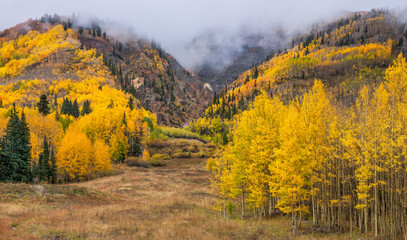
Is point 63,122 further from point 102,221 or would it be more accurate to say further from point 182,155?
point 102,221

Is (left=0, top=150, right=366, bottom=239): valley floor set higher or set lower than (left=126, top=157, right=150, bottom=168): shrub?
higher

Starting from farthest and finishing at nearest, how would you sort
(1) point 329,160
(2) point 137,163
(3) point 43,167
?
(2) point 137,163
(3) point 43,167
(1) point 329,160

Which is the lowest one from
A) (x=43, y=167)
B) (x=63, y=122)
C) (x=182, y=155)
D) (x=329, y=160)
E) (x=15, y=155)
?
(x=182, y=155)

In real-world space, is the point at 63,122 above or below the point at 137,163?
above

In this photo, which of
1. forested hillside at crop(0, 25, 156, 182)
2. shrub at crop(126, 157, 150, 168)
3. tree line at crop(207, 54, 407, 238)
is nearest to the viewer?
tree line at crop(207, 54, 407, 238)

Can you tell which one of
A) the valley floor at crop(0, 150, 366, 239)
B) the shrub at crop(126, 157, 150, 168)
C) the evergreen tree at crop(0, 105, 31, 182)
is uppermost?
the evergreen tree at crop(0, 105, 31, 182)

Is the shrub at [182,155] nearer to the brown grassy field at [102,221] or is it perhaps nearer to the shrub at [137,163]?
the shrub at [137,163]

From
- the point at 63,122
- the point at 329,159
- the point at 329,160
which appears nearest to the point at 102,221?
the point at 329,160

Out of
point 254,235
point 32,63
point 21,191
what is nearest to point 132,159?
point 21,191

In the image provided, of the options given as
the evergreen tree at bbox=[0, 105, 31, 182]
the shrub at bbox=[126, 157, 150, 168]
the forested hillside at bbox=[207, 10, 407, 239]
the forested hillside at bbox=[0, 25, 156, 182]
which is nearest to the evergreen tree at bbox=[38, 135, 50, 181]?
the forested hillside at bbox=[0, 25, 156, 182]

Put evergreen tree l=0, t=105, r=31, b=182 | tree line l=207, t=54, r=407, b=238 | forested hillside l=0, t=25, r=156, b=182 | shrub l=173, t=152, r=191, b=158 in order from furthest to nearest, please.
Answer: shrub l=173, t=152, r=191, b=158 → forested hillside l=0, t=25, r=156, b=182 → evergreen tree l=0, t=105, r=31, b=182 → tree line l=207, t=54, r=407, b=238

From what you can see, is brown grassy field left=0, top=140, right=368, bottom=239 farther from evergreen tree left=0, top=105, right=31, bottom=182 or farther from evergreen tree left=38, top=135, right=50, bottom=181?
evergreen tree left=38, top=135, right=50, bottom=181

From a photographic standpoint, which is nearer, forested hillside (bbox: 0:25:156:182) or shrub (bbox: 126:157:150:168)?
forested hillside (bbox: 0:25:156:182)

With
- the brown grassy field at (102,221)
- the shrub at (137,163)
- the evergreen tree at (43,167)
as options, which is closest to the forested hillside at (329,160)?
the brown grassy field at (102,221)
